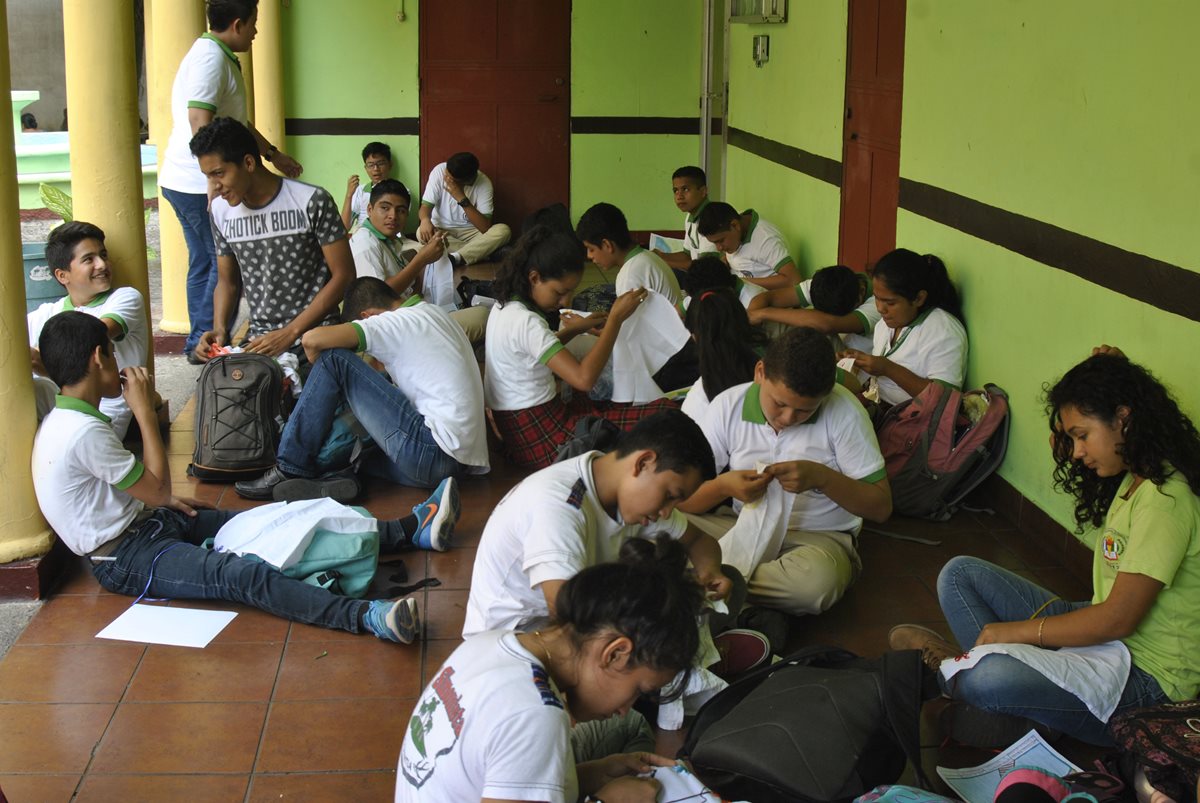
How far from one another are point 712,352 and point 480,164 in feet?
21.5

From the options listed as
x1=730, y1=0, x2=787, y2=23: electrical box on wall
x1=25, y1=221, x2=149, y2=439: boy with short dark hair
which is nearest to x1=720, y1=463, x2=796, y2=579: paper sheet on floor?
x1=25, y1=221, x2=149, y2=439: boy with short dark hair

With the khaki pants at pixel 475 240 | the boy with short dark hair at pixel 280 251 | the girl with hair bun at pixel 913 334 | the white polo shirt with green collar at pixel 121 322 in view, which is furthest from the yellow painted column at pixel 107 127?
the khaki pants at pixel 475 240

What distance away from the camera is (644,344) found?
527cm

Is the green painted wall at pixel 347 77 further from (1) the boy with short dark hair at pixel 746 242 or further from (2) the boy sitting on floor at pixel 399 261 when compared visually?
(1) the boy with short dark hair at pixel 746 242

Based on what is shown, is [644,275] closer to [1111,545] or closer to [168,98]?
[168,98]

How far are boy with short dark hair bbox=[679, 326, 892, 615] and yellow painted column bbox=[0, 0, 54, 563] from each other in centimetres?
197

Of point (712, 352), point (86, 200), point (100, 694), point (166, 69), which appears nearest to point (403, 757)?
point (100, 694)

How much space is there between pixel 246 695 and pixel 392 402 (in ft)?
5.24

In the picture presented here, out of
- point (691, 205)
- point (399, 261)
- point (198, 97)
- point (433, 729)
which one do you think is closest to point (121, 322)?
point (198, 97)

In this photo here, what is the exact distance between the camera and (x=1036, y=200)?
14.5ft

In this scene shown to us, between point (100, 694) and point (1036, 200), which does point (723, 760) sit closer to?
point (100, 694)

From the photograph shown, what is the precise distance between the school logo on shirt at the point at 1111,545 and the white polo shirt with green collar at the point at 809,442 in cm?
80

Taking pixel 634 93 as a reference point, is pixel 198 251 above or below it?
below

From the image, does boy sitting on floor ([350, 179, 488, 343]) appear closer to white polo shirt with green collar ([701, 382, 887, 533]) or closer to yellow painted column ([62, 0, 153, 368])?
yellow painted column ([62, 0, 153, 368])
